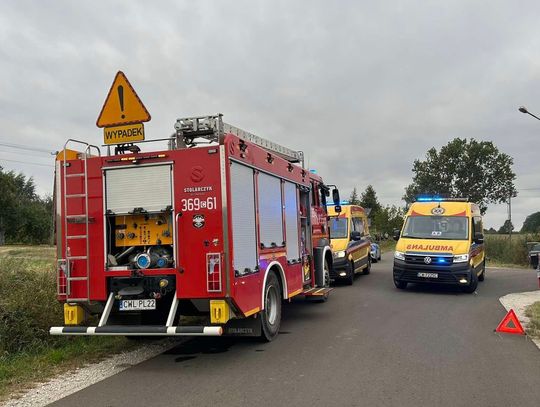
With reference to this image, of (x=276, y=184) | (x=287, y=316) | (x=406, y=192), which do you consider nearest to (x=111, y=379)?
(x=276, y=184)

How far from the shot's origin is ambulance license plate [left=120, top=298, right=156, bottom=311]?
679cm

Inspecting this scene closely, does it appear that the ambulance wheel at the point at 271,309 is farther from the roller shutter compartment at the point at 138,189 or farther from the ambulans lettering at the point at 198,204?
the roller shutter compartment at the point at 138,189

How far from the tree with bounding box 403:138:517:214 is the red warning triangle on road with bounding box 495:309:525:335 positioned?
202 ft

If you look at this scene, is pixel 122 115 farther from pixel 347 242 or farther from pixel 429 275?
pixel 347 242

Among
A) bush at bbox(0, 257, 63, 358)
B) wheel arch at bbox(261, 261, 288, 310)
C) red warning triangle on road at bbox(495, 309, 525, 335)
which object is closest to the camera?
bush at bbox(0, 257, 63, 358)

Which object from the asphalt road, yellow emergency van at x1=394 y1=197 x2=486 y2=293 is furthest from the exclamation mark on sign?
yellow emergency van at x1=394 y1=197 x2=486 y2=293

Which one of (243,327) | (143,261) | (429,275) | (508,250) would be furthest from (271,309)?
(508,250)

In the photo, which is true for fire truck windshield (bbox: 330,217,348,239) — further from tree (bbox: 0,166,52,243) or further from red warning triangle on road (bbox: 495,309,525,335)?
tree (bbox: 0,166,52,243)

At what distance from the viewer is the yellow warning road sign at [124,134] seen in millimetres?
7551

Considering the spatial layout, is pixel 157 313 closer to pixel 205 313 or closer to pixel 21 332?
pixel 205 313

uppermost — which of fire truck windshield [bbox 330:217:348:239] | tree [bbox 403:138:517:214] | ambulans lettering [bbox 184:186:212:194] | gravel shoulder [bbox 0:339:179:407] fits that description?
tree [bbox 403:138:517:214]

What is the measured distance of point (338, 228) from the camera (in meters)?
15.9

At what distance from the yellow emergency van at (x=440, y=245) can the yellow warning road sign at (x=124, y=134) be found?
852 cm

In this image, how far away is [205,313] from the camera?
6859mm
